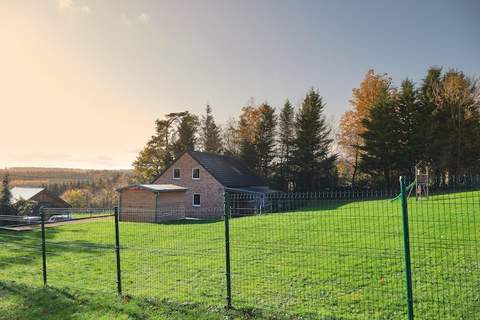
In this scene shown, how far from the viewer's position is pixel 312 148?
126 feet

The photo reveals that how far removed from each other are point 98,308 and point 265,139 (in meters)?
37.5

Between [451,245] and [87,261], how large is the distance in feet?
33.3

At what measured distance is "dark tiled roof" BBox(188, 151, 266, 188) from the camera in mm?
30953

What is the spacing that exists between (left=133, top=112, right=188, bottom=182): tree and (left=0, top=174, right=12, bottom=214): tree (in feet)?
58.5

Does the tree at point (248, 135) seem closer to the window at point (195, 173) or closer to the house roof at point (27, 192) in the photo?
the window at point (195, 173)

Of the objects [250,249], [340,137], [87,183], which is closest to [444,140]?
[340,137]

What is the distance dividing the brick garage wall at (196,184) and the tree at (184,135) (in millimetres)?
12390

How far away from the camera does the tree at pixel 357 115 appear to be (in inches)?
1372

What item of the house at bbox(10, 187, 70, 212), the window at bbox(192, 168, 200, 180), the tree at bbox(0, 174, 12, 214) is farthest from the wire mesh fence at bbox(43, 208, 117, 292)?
the house at bbox(10, 187, 70, 212)

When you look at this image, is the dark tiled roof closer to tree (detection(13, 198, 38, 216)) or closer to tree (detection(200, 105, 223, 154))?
tree (detection(200, 105, 223, 154))

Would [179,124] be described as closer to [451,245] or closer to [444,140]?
[444,140]

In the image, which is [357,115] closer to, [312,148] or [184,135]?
[312,148]

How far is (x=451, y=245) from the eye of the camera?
8008 mm

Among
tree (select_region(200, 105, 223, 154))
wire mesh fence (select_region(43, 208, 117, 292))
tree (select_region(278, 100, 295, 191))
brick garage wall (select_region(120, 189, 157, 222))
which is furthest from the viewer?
tree (select_region(200, 105, 223, 154))
